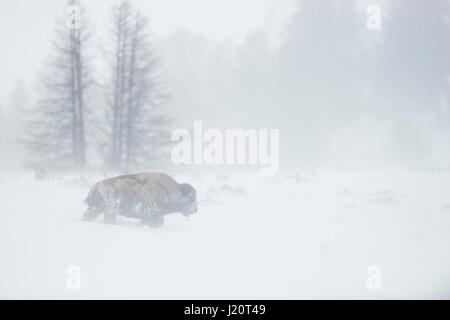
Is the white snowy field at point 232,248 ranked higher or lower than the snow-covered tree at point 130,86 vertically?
lower

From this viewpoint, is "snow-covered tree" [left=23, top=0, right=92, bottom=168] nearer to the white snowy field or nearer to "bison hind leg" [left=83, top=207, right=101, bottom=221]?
the white snowy field

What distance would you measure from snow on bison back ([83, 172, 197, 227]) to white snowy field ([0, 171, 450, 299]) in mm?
303

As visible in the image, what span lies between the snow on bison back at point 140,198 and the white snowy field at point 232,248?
303mm

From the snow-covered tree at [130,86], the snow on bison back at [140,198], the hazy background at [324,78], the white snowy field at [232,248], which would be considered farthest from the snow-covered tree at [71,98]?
the snow on bison back at [140,198]

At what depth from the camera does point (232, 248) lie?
30.2 ft

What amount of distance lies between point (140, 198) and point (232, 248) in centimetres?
215

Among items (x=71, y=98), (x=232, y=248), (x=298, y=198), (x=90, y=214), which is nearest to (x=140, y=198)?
(x=90, y=214)

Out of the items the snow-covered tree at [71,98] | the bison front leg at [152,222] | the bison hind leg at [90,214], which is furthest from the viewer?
the snow-covered tree at [71,98]

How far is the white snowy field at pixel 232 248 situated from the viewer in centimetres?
763

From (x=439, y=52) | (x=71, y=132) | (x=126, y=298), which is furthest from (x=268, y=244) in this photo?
(x=439, y=52)

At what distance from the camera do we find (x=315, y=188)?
48.5 feet

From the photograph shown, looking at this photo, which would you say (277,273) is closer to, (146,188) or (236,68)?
(146,188)

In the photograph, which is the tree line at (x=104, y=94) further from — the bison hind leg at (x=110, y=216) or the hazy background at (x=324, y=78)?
the bison hind leg at (x=110, y=216)

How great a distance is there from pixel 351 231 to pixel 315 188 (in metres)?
4.00
